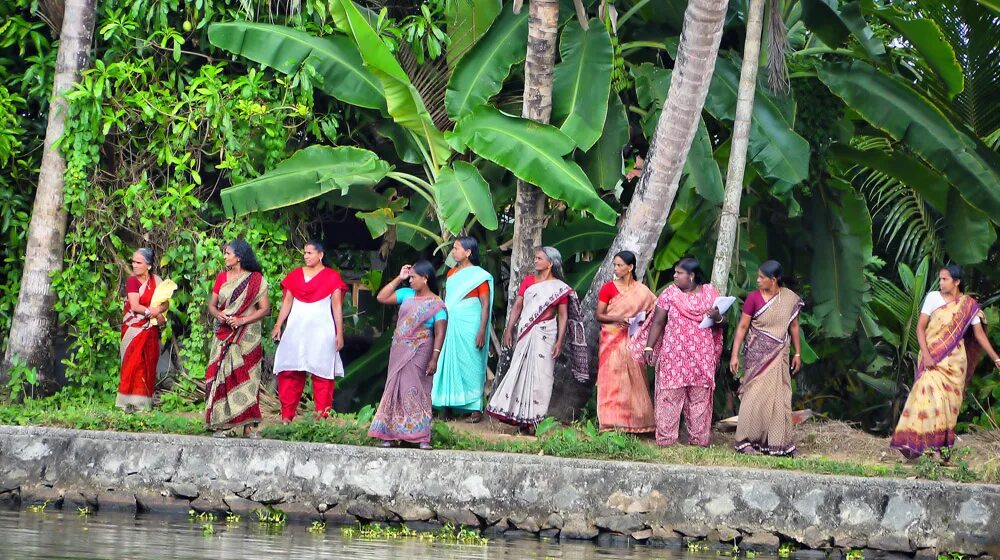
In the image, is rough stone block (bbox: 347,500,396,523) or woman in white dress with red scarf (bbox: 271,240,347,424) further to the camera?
woman in white dress with red scarf (bbox: 271,240,347,424)

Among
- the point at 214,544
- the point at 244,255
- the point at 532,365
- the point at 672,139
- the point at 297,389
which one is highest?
the point at 672,139

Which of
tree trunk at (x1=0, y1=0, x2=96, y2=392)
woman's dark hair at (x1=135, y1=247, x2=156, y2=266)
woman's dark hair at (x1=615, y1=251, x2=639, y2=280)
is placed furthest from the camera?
tree trunk at (x1=0, y1=0, x2=96, y2=392)

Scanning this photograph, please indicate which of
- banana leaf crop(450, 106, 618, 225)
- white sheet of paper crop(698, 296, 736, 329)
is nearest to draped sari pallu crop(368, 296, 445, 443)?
banana leaf crop(450, 106, 618, 225)

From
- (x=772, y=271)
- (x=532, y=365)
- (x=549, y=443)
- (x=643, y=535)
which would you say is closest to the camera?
(x=643, y=535)

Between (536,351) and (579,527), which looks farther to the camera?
(536,351)

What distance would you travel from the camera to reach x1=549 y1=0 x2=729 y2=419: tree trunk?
950 cm

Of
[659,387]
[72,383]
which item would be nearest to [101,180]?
[72,383]

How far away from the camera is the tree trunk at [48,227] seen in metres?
11.0

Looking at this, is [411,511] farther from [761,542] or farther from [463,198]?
[463,198]

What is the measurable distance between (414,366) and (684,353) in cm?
203

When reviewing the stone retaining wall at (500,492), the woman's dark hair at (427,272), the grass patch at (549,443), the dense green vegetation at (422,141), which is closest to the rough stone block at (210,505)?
the stone retaining wall at (500,492)

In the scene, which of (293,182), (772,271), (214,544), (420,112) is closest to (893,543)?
(772,271)

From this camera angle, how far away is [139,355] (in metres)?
10.6

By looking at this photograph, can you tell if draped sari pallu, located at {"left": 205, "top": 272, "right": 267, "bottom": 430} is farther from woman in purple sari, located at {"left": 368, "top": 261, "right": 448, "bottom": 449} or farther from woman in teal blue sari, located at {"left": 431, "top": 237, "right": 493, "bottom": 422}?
woman in teal blue sari, located at {"left": 431, "top": 237, "right": 493, "bottom": 422}
